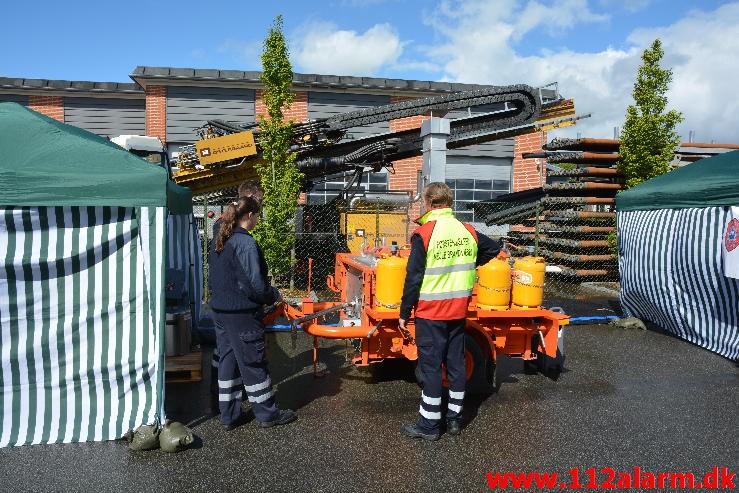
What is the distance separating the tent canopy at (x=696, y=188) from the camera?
6.33 m

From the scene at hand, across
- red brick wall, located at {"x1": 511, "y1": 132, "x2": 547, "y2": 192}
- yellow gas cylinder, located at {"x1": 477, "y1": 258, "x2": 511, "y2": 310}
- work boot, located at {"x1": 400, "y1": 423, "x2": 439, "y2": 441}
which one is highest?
red brick wall, located at {"x1": 511, "y1": 132, "x2": 547, "y2": 192}

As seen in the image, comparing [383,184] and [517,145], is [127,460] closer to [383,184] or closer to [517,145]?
[383,184]

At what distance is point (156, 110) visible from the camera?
16.4 m

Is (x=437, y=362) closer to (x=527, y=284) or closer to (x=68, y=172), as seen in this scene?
(x=527, y=284)

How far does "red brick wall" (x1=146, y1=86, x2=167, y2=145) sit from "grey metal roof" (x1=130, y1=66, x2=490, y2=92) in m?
0.52

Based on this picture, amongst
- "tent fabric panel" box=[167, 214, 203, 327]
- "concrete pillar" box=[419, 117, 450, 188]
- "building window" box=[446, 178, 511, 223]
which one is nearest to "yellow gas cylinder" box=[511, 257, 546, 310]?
"tent fabric panel" box=[167, 214, 203, 327]

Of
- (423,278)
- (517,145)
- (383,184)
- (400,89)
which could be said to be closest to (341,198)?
(383,184)

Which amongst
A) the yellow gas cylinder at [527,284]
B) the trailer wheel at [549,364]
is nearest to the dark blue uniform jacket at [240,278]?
the yellow gas cylinder at [527,284]

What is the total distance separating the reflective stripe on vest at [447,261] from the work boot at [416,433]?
41.5 inches

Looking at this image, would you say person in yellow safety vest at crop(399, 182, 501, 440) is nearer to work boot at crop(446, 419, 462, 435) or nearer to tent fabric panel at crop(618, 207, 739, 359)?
work boot at crop(446, 419, 462, 435)

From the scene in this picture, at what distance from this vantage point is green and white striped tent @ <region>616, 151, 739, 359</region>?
6359 mm

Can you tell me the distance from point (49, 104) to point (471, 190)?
47.2ft

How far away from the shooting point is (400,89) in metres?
17.2

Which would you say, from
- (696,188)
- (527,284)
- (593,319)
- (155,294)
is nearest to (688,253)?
(696,188)
